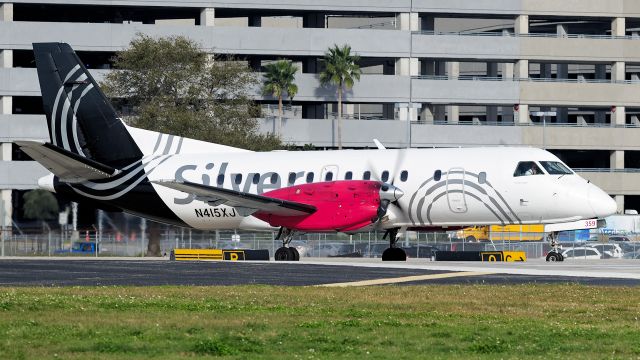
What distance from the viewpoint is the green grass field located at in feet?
58.4

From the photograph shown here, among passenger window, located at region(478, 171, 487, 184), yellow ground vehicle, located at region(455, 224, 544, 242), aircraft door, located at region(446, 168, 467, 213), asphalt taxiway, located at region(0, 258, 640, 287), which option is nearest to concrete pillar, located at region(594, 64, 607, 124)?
yellow ground vehicle, located at region(455, 224, 544, 242)

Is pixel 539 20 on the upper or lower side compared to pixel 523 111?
upper

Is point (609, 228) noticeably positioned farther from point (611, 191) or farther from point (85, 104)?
point (85, 104)

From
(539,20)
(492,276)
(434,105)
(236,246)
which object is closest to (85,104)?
(236,246)

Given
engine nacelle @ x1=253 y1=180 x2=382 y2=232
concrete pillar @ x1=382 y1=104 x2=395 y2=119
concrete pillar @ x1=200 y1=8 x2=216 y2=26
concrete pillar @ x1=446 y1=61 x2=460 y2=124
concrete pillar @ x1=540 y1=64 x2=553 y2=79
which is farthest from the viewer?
concrete pillar @ x1=540 y1=64 x2=553 y2=79

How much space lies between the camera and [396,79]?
106125 mm

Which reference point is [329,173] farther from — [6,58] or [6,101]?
[6,58]

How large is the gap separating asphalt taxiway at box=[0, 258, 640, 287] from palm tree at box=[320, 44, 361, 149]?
63256 millimetres

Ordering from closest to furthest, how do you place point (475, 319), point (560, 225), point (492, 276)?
point (475, 319) < point (492, 276) < point (560, 225)

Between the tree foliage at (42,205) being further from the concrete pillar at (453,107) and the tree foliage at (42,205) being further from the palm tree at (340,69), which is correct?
the concrete pillar at (453,107)

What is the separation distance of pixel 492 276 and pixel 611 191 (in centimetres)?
7938

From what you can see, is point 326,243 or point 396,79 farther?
point 396,79

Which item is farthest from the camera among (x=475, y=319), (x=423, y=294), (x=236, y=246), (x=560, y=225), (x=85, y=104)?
(x=236, y=246)

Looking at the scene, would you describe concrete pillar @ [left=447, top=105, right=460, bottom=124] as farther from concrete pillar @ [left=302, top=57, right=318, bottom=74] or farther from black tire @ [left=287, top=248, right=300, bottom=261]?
black tire @ [left=287, top=248, right=300, bottom=261]
